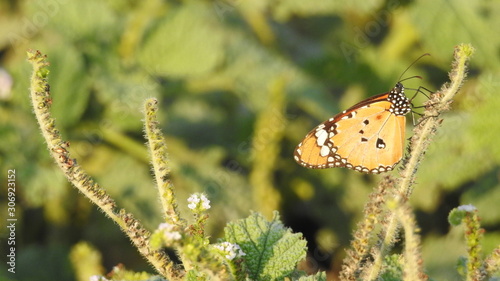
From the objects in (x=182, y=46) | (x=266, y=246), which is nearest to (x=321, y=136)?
(x=266, y=246)

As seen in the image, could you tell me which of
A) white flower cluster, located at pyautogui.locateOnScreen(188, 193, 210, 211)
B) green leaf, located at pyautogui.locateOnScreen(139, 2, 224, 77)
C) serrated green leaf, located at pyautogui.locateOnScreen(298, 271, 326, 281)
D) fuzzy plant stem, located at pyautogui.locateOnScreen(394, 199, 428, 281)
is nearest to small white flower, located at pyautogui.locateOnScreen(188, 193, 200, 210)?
white flower cluster, located at pyautogui.locateOnScreen(188, 193, 210, 211)

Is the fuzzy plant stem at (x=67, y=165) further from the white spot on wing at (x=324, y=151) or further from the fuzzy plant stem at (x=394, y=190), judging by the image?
the white spot on wing at (x=324, y=151)

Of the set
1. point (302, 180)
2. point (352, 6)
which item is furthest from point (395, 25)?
point (302, 180)

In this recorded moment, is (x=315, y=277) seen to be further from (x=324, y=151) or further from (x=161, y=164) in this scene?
(x=324, y=151)

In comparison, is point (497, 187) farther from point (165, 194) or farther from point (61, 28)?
point (165, 194)

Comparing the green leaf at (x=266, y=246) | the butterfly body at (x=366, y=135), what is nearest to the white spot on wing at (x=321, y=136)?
the butterfly body at (x=366, y=135)

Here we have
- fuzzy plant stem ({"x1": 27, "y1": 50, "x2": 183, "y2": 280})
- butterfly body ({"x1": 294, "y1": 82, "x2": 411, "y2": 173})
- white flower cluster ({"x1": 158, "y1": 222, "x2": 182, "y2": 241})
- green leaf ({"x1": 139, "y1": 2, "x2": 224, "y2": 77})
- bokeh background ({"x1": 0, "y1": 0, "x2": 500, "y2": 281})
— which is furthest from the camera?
green leaf ({"x1": 139, "y1": 2, "x2": 224, "y2": 77})

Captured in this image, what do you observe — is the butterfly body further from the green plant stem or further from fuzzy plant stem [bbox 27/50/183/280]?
fuzzy plant stem [bbox 27/50/183/280]
